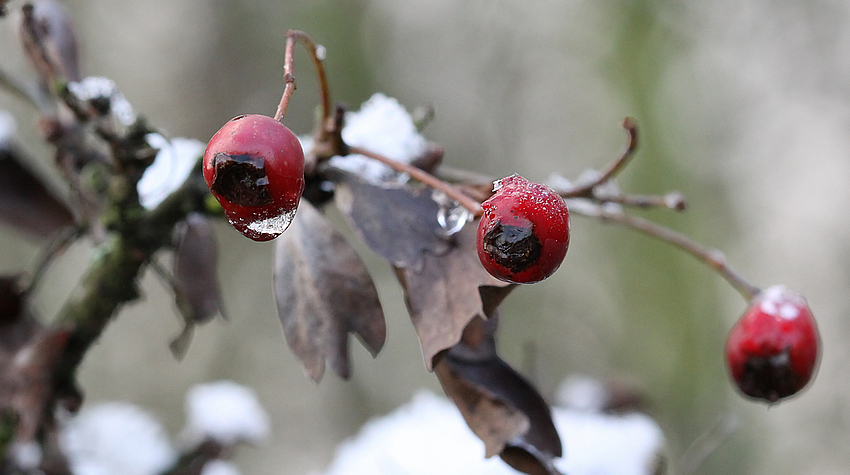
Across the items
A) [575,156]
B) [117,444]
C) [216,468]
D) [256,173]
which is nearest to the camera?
[256,173]

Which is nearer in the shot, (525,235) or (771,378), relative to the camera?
(525,235)

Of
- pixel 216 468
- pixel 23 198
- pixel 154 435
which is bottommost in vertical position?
pixel 154 435

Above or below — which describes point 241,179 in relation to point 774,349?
above

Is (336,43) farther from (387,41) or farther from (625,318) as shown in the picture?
(625,318)

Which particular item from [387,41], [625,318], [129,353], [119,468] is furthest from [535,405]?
[129,353]

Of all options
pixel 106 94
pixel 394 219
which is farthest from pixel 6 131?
pixel 394 219

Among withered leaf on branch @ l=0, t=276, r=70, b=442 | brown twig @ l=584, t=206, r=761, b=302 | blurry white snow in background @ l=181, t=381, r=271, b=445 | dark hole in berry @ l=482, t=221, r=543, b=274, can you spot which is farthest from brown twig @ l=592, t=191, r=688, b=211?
blurry white snow in background @ l=181, t=381, r=271, b=445

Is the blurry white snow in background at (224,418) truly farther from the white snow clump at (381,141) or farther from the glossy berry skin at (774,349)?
the glossy berry skin at (774,349)

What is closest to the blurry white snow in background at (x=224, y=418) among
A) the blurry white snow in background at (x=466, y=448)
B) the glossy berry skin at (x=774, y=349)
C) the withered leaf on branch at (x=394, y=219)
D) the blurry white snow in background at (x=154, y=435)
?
the blurry white snow in background at (x=154, y=435)

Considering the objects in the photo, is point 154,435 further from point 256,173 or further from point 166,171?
point 256,173

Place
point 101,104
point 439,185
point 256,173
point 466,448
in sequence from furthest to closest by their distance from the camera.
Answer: point 466,448
point 101,104
point 439,185
point 256,173
